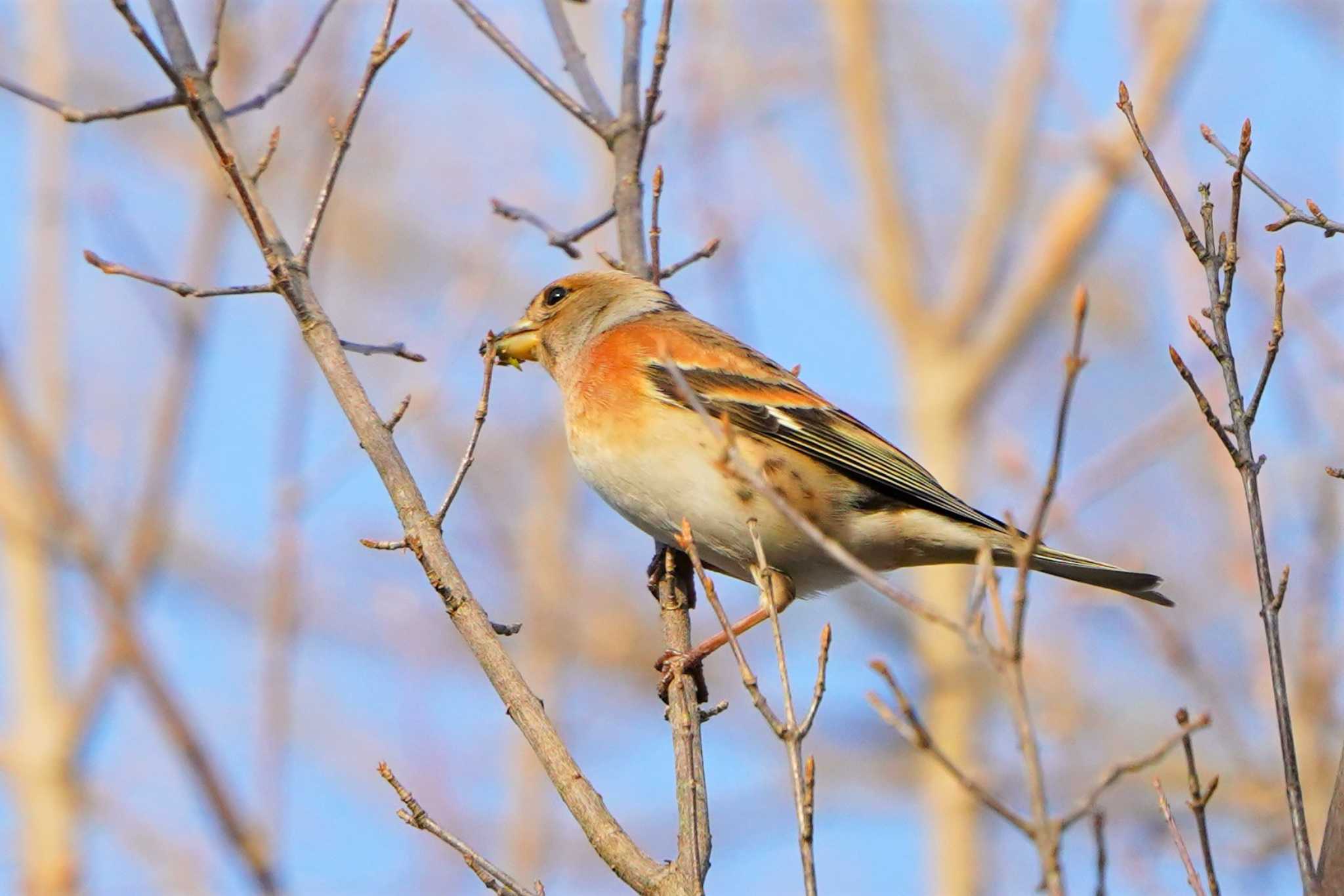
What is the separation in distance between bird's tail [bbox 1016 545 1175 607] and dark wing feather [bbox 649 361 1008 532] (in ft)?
1.00

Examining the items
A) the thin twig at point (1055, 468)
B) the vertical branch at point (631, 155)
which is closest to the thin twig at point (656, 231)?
the vertical branch at point (631, 155)

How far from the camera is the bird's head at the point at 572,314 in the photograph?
5.73 metres

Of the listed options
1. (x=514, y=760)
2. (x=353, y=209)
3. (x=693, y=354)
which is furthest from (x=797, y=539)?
(x=353, y=209)

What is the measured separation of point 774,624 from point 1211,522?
8.98 m

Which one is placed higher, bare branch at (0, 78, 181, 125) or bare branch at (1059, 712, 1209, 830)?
bare branch at (0, 78, 181, 125)

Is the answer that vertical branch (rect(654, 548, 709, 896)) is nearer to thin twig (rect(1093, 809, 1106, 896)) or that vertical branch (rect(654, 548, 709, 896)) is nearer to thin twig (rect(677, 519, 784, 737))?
thin twig (rect(677, 519, 784, 737))

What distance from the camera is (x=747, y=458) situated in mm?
5199

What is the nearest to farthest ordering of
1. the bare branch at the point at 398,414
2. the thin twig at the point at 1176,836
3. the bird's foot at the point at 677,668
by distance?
1. the thin twig at the point at 1176,836
2. the bare branch at the point at 398,414
3. the bird's foot at the point at 677,668

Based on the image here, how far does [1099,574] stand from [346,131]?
2.75 metres

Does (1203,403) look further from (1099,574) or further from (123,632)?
(123,632)

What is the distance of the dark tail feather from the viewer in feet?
15.3

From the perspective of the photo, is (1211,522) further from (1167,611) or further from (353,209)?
(353,209)

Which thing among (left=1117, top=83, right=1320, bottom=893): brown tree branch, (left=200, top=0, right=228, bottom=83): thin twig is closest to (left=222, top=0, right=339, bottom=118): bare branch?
(left=200, top=0, right=228, bottom=83): thin twig

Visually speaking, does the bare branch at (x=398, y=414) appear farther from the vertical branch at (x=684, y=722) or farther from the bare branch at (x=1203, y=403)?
the bare branch at (x=1203, y=403)
